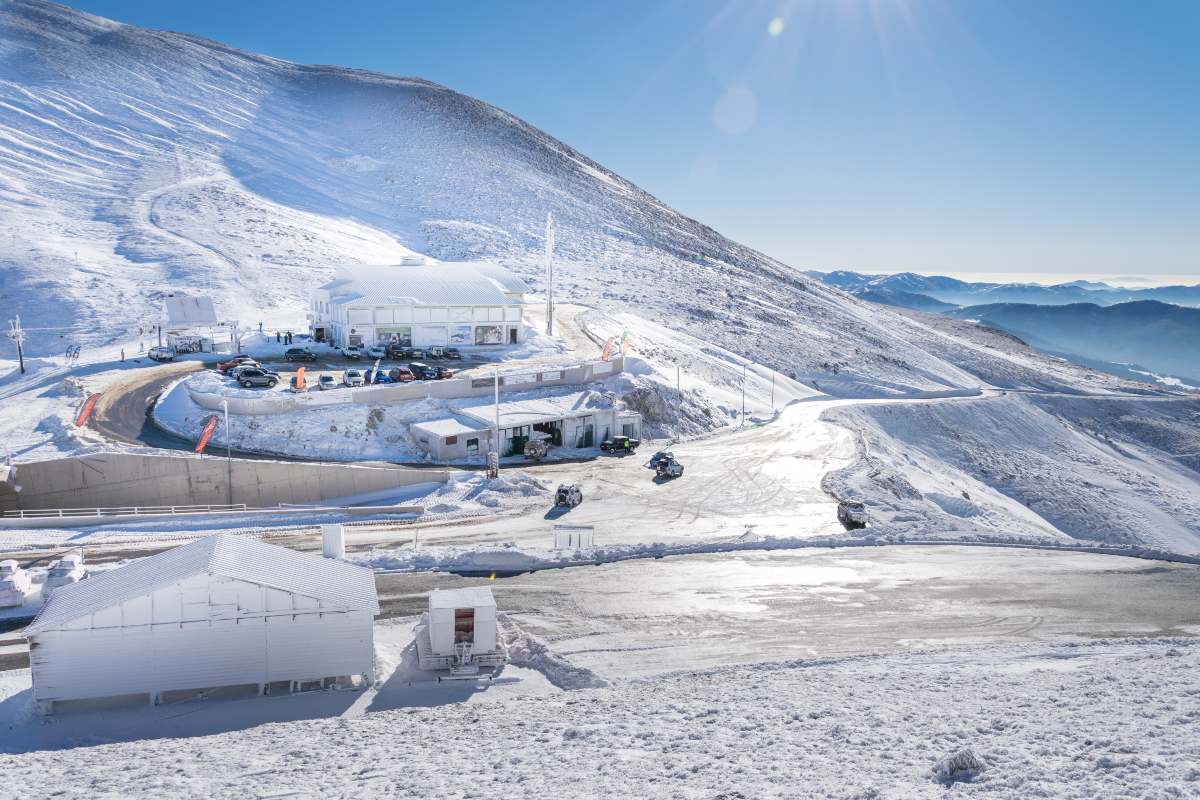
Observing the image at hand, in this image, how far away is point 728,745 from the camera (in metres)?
15.4

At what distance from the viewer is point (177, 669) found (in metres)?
18.7

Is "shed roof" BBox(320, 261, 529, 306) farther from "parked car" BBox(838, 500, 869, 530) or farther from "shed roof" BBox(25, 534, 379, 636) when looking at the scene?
"shed roof" BBox(25, 534, 379, 636)

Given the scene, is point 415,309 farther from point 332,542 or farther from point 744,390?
point 332,542

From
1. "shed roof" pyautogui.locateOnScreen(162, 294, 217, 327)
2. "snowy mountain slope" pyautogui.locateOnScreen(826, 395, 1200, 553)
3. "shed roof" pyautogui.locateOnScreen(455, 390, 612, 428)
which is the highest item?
"shed roof" pyautogui.locateOnScreen(162, 294, 217, 327)

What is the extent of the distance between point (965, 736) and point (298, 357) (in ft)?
171

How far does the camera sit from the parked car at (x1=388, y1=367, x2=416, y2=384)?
1980 inches

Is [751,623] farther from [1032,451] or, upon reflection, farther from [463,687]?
[1032,451]

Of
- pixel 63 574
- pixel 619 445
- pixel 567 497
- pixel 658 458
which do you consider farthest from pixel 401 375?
pixel 63 574

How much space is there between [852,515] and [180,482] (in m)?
32.3

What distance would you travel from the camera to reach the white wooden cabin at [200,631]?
1809 centimetres

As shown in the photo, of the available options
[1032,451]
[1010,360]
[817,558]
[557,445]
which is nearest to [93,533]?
[557,445]

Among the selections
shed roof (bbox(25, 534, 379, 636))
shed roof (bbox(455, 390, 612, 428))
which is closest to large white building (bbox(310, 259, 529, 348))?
shed roof (bbox(455, 390, 612, 428))

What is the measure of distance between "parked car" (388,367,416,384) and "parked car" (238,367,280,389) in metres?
7.28

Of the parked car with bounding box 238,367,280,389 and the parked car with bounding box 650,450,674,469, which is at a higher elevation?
the parked car with bounding box 238,367,280,389
